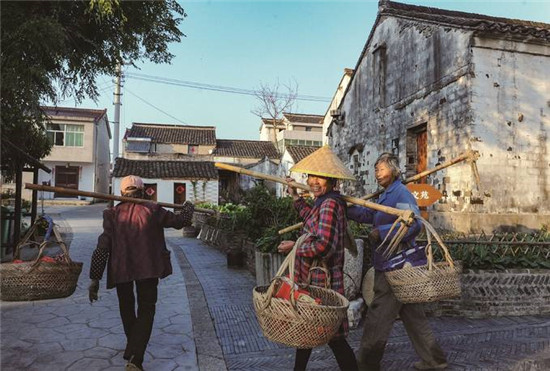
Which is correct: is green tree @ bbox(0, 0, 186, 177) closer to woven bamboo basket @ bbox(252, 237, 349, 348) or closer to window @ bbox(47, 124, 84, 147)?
woven bamboo basket @ bbox(252, 237, 349, 348)

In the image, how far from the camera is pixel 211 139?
3966 cm

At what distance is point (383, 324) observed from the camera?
3.17 meters

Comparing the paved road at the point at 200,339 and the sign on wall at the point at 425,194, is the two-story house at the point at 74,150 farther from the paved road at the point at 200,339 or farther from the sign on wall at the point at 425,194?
the sign on wall at the point at 425,194

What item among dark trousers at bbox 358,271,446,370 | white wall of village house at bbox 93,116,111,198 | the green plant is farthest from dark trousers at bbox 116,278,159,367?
white wall of village house at bbox 93,116,111,198

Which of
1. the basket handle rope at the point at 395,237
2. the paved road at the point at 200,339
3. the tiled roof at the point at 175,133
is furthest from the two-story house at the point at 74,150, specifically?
the basket handle rope at the point at 395,237

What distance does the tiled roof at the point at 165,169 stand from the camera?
87.5 feet

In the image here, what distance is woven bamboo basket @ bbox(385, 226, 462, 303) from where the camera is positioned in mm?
2967

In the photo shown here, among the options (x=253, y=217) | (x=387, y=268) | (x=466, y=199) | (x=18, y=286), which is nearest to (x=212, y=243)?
(x=253, y=217)

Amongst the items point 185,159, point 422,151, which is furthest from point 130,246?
point 185,159

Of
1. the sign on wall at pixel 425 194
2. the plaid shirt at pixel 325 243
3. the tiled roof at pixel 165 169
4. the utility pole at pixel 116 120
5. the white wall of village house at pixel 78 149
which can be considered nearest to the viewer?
the plaid shirt at pixel 325 243

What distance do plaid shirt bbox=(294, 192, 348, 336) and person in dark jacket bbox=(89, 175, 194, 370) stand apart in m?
1.28

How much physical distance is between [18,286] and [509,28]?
10.8m

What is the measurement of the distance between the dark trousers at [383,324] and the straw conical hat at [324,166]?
3.19ft

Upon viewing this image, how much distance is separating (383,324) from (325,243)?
98cm
